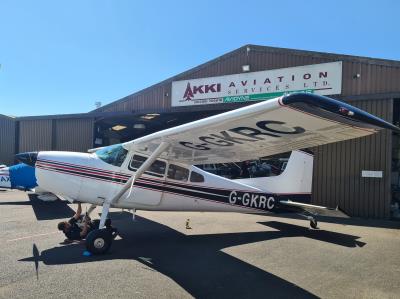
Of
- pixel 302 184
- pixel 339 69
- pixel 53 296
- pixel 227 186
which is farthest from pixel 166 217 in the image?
pixel 339 69

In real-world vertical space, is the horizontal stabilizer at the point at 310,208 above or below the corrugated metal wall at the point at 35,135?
below

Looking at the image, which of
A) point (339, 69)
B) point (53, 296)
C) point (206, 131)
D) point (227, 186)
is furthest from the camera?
point (339, 69)

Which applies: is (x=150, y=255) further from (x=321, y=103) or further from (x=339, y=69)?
(x=339, y=69)

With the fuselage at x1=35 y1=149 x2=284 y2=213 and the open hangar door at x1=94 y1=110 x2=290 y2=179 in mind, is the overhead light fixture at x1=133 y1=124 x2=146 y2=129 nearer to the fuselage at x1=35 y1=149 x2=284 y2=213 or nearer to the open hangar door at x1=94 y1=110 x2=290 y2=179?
the open hangar door at x1=94 y1=110 x2=290 y2=179

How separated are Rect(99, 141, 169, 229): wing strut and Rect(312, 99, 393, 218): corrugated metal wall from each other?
8468 millimetres

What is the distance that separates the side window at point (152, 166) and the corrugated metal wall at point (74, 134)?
1260cm

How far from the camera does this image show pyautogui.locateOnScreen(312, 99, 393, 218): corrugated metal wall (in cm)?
1207

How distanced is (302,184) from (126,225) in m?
4.80

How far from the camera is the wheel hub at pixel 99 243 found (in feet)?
20.7

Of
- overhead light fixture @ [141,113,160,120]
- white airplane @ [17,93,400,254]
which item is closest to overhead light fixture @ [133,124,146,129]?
overhead light fixture @ [141,113,160,120]

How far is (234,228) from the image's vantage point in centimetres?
966

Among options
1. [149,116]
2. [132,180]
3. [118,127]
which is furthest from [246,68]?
[118,127]

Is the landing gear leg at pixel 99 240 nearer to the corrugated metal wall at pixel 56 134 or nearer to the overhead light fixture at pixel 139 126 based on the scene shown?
the corrugated metal wall at pixel 56 134

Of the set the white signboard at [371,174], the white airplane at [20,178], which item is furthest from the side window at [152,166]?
the white signboard at [371,174]
